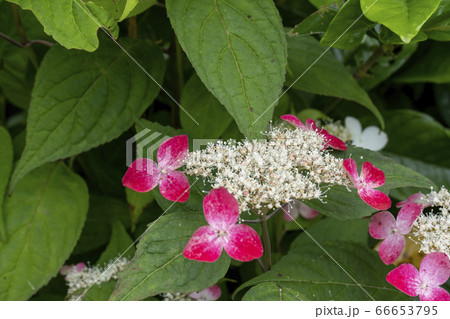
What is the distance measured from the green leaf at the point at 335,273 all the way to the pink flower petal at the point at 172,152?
179 millimetres

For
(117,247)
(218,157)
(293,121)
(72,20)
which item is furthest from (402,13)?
(117,247)

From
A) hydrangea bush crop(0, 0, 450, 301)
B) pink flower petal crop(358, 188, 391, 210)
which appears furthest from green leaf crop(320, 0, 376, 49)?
pink flower petal crop(358, 188, 391, 210)

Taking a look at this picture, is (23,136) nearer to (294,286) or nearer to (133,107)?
(133,107)

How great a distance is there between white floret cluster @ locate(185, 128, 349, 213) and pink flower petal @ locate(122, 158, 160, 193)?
0.05 meters

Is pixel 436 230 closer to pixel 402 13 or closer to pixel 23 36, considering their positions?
pixel 402 13

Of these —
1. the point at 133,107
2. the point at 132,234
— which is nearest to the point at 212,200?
the point at 133,107

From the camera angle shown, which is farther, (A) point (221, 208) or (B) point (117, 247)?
(B) point (117, 247)

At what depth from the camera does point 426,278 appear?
0.61m

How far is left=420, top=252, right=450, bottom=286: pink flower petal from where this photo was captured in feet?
1.95

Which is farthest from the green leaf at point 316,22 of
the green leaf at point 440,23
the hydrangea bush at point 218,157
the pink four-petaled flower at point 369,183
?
the pink four-petaled flower at point 369,183

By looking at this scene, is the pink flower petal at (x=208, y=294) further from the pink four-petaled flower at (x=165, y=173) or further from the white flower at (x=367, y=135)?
the white flower at (x=367, y=135)

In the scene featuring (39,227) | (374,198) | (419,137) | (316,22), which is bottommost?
(419,137)

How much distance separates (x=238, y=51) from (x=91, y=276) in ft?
1.39

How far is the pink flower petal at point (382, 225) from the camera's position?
2.17ft
